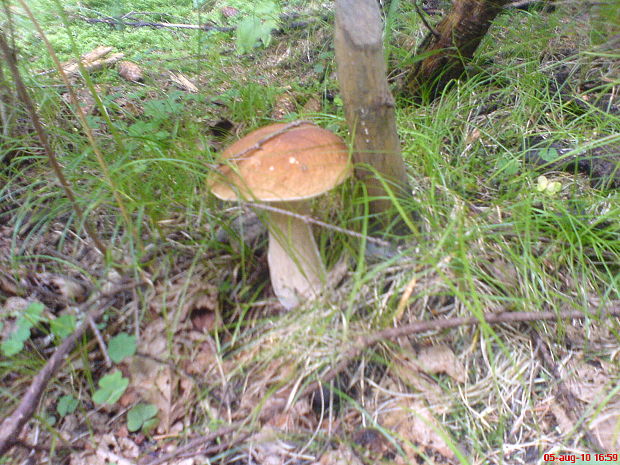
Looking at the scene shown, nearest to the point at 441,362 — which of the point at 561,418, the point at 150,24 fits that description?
the point at 561,418

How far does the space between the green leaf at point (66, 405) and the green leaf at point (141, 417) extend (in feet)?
0.62

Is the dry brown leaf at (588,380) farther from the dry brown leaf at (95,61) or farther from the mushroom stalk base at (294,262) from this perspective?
the dry brown leaf at (95,61)

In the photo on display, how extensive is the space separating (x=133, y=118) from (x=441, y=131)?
5.91 ft

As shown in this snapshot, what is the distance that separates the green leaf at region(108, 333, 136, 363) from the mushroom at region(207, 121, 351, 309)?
58 cm

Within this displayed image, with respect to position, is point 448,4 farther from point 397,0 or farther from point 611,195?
point 611,195

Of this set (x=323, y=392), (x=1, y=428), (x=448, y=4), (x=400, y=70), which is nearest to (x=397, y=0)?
(x=400, y=70)

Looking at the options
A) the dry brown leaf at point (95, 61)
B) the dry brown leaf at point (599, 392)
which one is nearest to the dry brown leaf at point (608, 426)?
the dry brown leaf at point (599, 392)

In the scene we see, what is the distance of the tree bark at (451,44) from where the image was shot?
216 cm

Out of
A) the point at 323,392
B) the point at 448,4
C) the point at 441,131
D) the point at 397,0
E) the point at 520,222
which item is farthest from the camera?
the point at 448,4

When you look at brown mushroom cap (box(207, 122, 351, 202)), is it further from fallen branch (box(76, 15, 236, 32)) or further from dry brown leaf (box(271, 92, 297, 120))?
fallen branch (box(76, 15, 236, 32))

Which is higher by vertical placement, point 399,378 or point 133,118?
point 133,118

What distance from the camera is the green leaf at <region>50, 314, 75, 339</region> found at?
1.38 meters

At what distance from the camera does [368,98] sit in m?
1.38

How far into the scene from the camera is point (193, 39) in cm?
352
